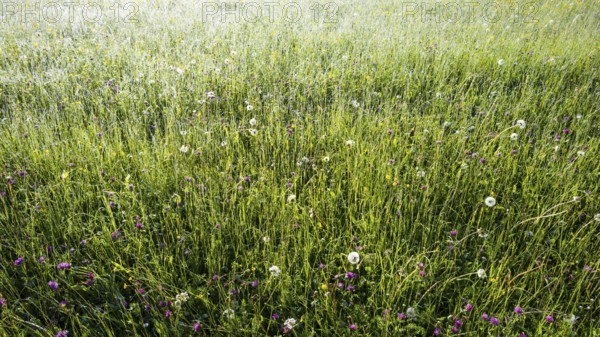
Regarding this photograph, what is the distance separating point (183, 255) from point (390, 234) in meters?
1.15

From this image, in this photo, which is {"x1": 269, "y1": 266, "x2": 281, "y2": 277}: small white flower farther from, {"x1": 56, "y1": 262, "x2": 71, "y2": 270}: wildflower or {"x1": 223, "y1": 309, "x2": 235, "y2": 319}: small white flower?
{"x1": 56, "y1": 262, "x2": 71, "y2": 270}: wildflower

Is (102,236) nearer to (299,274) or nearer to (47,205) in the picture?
(47,205)

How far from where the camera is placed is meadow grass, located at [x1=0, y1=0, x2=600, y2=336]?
1886 millimetres

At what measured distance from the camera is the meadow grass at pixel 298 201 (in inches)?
74.2

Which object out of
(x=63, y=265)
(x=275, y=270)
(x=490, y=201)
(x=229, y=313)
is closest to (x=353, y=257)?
(x=275, y=270)

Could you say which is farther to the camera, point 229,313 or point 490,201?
point 490,201

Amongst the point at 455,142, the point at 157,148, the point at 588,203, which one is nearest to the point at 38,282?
the point at 157,148

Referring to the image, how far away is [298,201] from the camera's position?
2.59 m

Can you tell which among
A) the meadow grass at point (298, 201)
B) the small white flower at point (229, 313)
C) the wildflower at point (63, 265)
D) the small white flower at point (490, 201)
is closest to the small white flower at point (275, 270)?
the meadow grass at point (298, 201)

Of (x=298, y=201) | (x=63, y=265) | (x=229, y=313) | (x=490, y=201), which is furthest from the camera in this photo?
(x=298, y=201)

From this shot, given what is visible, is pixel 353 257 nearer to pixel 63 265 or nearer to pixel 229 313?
pixel 229 313

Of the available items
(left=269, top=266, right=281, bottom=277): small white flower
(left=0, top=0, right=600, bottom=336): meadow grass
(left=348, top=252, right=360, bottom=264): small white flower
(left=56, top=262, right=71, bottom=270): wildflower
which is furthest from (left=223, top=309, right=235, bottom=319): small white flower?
(left=56, top=262, right=71, bottom=270): wildflower

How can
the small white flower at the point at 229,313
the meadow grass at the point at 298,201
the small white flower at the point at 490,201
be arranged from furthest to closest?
the small white flower at the point at 490,201 < the meadow grass at the point at 298,201 < the small white flower at the point at 229,313

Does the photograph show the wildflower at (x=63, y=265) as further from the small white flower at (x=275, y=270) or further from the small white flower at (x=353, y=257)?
the small white flower at (x=353, y=257)
